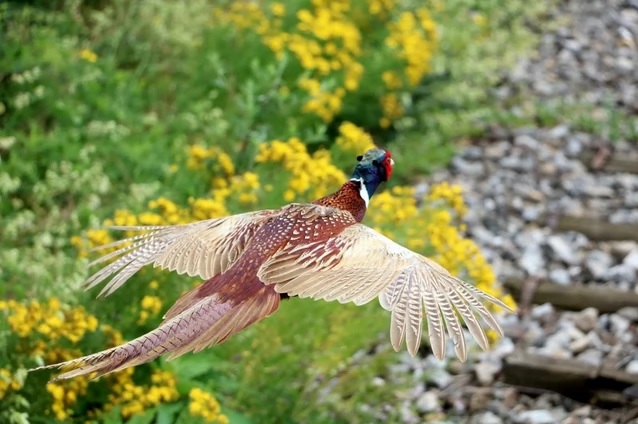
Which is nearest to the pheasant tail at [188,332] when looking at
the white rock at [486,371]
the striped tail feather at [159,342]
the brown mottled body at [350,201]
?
the striped tail feather at [159,342]

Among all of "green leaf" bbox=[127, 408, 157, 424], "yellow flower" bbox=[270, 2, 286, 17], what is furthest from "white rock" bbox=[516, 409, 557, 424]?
"yellow flower" bbox=[270, 2, 286, 17]

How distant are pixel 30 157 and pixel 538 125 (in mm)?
3187

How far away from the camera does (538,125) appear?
6785 mm

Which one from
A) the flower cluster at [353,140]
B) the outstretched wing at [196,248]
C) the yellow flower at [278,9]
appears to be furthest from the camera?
the yellow flower at [278,9]

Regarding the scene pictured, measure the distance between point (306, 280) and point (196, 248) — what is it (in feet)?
1.56

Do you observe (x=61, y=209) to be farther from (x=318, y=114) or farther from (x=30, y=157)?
(x=318, y=114)

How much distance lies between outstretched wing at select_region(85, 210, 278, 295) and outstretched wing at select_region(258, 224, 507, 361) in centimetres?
24

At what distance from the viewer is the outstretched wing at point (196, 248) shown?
2.79m

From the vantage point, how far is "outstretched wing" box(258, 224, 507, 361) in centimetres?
241

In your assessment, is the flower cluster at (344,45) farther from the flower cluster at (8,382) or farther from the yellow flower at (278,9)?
the flower cluster at (8,382)

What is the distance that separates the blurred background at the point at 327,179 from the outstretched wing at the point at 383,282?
0.71 m

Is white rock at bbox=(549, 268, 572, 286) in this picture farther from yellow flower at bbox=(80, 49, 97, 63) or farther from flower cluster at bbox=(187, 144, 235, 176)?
yellow flower at bbox=(80, 49, 97, 63)

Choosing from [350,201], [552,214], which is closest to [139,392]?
[350,201]

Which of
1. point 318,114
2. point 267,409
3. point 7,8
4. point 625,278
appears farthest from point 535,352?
point 7,8
